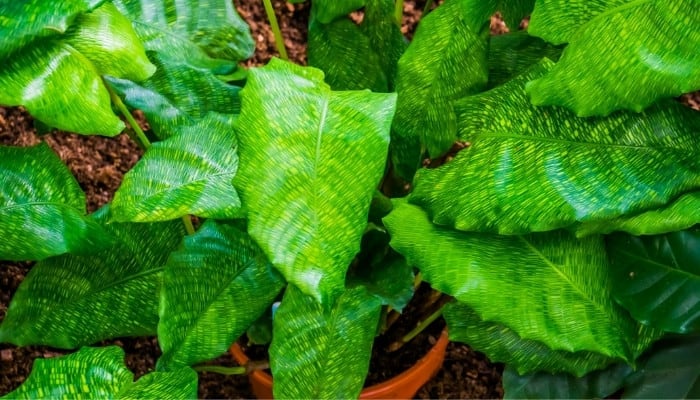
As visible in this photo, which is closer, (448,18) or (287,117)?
(287,117)

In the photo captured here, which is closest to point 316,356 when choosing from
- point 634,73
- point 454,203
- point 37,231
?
point 454,203

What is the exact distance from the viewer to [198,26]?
1.06 meters

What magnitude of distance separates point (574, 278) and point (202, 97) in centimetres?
50

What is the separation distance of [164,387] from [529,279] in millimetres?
393

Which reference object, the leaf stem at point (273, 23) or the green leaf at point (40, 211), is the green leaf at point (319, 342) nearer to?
the green leaf at point (40, 211)

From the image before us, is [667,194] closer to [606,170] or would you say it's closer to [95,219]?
[606,170]

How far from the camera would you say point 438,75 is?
0.95 metres

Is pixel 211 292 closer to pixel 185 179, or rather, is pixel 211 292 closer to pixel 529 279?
pixel 185 179

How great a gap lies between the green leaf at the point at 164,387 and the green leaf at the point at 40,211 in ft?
0.53

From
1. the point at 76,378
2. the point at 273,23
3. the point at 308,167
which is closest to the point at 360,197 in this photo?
the point at 308,167

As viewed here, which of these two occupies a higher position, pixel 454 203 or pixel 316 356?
pixel 454 203

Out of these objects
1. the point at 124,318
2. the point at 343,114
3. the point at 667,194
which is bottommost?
the point at 124,318

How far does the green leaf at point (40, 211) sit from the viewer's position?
0.85m

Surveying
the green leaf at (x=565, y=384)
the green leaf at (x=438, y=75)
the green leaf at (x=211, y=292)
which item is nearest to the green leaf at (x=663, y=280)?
the green leaf at (x=565, y=384)
